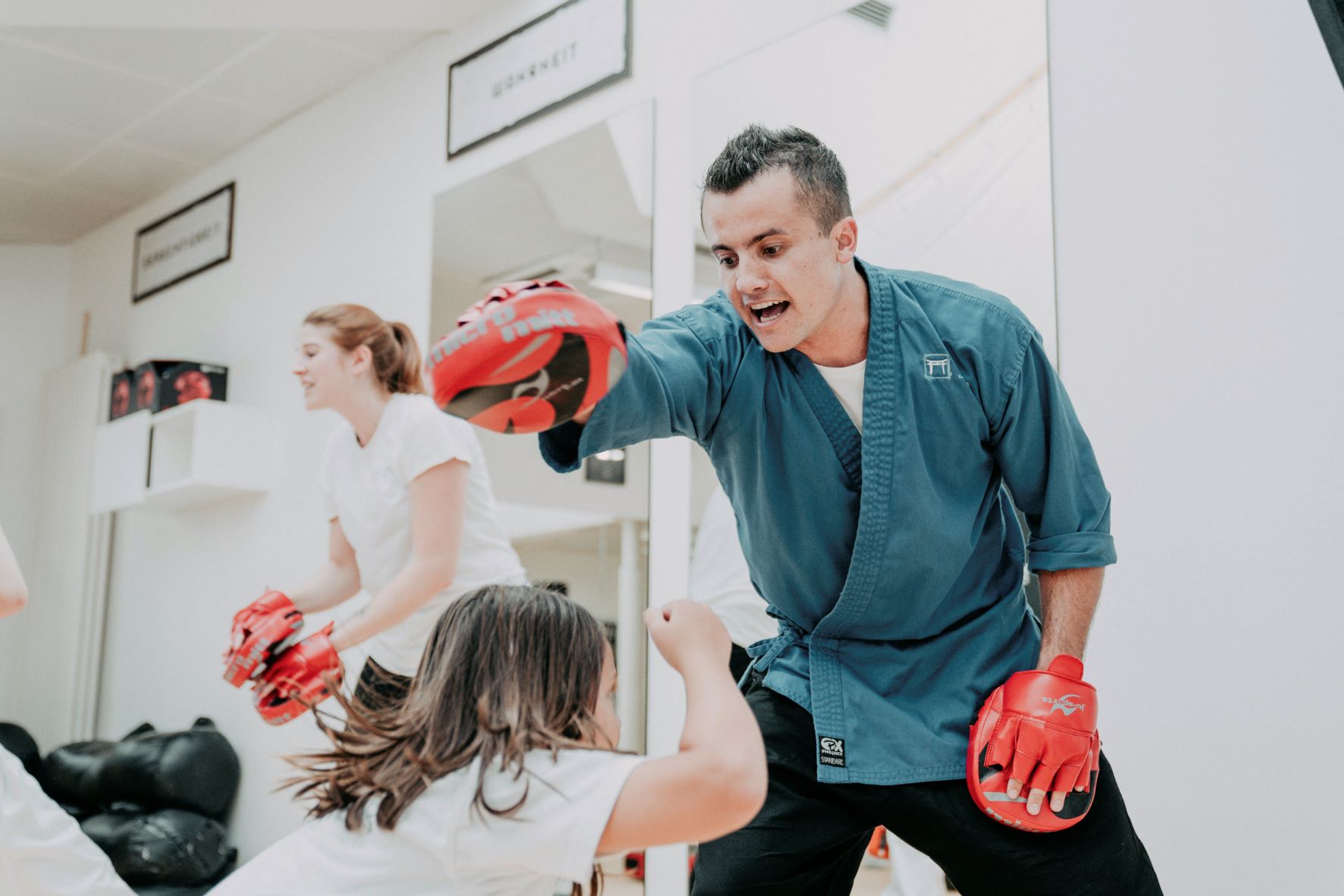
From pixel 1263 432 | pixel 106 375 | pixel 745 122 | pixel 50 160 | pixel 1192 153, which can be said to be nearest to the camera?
pixel 1263 432

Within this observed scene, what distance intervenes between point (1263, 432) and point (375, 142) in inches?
128

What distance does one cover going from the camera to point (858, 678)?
1667 mm

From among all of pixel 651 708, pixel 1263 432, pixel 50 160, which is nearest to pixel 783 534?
pixel 1263 432

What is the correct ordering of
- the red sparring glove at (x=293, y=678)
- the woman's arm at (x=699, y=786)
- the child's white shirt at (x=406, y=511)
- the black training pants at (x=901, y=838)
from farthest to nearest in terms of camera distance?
Result: the child's white shirt at (x=406, y=511) < the red sparring glove at (x=293, y=678) < the black training pants at (x=901, y=838) < the woman's arm at (x=699, y=786)

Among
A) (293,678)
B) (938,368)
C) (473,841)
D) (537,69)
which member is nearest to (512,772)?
(473,841)

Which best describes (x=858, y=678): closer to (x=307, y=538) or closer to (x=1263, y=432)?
→ (x=1263, y=432)

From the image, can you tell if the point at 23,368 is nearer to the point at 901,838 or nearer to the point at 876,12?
the point at 876,12

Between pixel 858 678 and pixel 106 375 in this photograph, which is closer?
pixel 858 678

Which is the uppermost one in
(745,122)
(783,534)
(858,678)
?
(745,122)

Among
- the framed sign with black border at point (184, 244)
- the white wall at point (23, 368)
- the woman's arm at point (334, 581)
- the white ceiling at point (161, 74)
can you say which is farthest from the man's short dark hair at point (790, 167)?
the white wall at point (23, 368)

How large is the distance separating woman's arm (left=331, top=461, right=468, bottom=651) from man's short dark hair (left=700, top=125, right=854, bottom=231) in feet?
3.88

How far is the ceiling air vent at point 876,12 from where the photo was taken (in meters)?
2.70

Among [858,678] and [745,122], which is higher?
[745,122]

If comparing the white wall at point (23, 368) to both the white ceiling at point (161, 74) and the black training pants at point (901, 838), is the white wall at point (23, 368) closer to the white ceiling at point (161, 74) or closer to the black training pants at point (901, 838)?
the white ceiling at point (161, 74)
